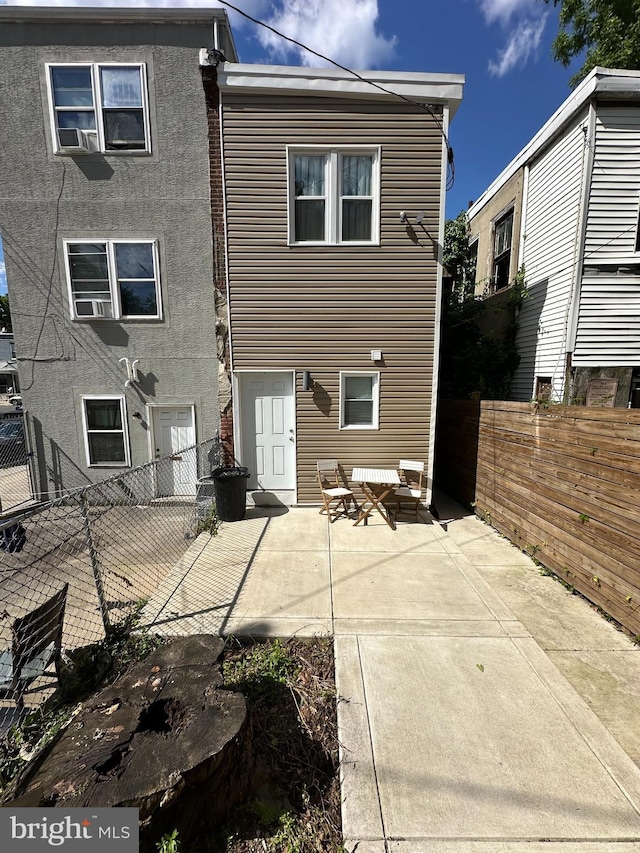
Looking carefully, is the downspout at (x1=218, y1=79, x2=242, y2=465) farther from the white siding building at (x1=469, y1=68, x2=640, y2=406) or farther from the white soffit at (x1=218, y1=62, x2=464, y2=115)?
the white siding building at (x1=469, y1=68, x2=640, y2=406)

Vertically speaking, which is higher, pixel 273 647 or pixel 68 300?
pixel 68 300

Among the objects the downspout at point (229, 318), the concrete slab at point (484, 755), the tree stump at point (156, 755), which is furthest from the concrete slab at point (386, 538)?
the tree stump at point (156, 755)

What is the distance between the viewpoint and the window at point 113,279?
6840 millimetres

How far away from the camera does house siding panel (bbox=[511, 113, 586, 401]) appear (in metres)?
6.93

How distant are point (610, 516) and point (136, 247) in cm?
825

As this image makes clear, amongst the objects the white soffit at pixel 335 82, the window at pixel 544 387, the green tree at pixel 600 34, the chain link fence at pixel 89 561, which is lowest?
the chain link fence at pixel 89 561

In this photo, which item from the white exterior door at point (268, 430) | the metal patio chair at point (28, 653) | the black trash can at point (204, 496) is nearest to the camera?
the metal patio chair at point (28, 653)

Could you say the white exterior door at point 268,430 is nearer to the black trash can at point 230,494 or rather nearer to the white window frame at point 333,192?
the black trash can at point 230,494

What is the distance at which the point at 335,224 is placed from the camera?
5996 mm

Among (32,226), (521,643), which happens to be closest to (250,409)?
(521,643)

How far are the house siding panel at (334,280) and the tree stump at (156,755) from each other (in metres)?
4.45

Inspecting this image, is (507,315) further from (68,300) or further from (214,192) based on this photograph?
(68,300)

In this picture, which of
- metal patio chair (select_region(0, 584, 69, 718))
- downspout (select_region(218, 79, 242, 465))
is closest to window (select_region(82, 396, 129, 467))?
downspout (select_region(218, 79, 242, 465))

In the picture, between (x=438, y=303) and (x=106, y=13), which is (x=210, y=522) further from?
(x=106, y=13)
